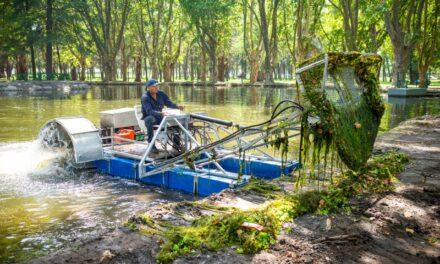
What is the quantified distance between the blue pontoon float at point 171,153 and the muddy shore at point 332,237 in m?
1.21

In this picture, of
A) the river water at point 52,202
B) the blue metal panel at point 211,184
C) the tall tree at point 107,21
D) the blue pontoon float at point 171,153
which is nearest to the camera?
the river water at point 52,202

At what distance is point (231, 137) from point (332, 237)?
2.63 metres

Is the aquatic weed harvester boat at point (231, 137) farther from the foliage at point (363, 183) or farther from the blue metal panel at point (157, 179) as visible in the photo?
the foliage at point (363, 183)

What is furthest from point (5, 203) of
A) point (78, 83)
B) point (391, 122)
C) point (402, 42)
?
point (78, 83)

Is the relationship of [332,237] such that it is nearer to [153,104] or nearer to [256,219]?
[256,219]

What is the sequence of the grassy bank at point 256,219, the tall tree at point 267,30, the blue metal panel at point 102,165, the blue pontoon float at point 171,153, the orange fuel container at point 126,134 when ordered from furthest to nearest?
the tall tree at point 267,30
the orange fuel container at point 126,134
the blue metal panel at point 102,165
the blue pontoon float at point 171,153
the grassy bank at point 256,219

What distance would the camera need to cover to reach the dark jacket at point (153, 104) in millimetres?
9203

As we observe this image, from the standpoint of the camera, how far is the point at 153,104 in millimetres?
9539

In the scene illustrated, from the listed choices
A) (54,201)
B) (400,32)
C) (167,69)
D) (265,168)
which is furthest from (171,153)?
(167,69)

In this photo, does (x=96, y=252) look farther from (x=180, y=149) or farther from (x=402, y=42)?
(x=402, y=42)

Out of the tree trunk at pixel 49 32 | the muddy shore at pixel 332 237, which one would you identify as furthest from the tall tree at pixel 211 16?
the muddy shore at pixel 332 237

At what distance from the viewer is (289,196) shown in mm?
6070

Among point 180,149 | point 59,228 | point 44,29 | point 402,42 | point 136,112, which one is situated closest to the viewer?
point 59,228

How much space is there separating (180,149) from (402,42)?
24.9 metres
